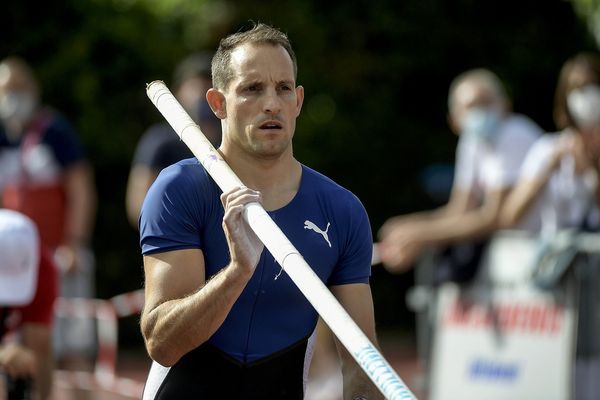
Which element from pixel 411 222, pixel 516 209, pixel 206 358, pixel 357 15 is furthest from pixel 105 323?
pixel 206 358

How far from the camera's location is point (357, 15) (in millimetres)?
15203

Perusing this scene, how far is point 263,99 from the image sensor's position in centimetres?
462

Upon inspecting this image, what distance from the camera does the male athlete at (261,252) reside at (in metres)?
4.58

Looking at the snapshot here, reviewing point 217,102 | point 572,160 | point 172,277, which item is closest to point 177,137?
point 572,160

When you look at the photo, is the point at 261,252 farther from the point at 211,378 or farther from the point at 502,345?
the point at 502,345

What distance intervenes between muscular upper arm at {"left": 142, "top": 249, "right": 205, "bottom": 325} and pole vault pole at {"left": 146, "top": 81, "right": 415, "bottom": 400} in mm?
265

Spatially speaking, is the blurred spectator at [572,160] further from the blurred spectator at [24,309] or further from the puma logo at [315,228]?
the puma logo at [315,228]

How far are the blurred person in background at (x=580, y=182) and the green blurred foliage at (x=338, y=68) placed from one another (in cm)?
569

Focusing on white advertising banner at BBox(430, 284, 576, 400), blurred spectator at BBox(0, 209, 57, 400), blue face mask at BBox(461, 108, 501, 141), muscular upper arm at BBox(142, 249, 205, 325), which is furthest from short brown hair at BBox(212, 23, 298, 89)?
blue face mask at BBox(461, 108, 501, 141)

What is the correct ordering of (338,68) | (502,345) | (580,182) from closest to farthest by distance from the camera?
(580,182), (502,345), (338,68)

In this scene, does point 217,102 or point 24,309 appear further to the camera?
point 24,309

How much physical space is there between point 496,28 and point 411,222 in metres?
6.58

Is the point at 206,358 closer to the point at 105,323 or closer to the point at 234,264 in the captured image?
the point at 234,264

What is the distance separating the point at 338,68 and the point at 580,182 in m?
6.81
